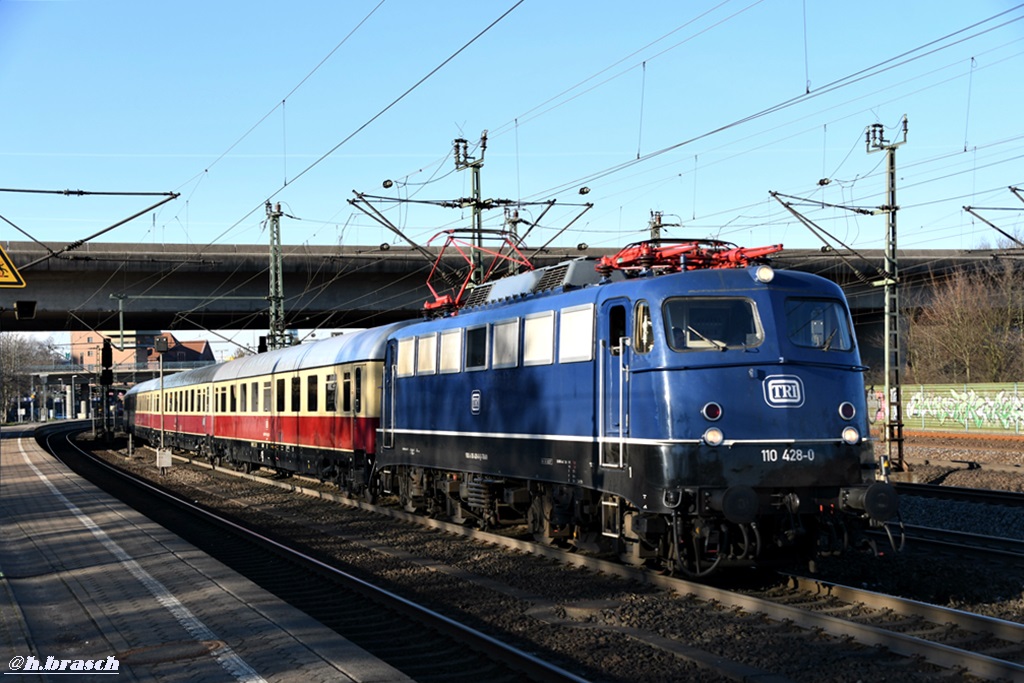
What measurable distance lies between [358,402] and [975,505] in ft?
40.8

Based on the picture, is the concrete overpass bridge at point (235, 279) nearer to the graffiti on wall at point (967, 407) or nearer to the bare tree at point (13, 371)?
the graffiti on wall at point (967, 407)

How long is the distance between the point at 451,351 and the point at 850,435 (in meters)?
7.48

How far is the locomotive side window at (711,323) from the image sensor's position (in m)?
11.7

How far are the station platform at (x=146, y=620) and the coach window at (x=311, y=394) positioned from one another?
30.3 feet

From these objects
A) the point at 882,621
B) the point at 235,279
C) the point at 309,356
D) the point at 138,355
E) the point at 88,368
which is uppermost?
the point at 235,279

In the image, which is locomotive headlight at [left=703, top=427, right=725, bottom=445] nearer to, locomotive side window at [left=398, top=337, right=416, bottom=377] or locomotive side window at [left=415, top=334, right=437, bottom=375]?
locomotive side window at [left=415, top=334, right=437, bottom=375]

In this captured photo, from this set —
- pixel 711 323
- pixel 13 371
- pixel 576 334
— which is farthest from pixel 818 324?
pixel 13 371

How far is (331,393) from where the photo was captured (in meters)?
24.8

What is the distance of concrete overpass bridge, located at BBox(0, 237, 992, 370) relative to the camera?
49.2 m

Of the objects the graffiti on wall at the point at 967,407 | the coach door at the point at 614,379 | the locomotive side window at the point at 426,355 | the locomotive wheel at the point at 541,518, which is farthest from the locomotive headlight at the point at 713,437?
the graffiti on wall at the point at 967,407

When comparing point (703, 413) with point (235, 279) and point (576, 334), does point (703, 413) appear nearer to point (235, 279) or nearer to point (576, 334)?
point (576, 334)

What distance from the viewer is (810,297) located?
12.2m

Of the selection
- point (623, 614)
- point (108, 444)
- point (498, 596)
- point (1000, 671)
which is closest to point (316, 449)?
point (498, 596)

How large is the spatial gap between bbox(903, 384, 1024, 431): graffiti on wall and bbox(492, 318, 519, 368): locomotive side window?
3249 centimetres
